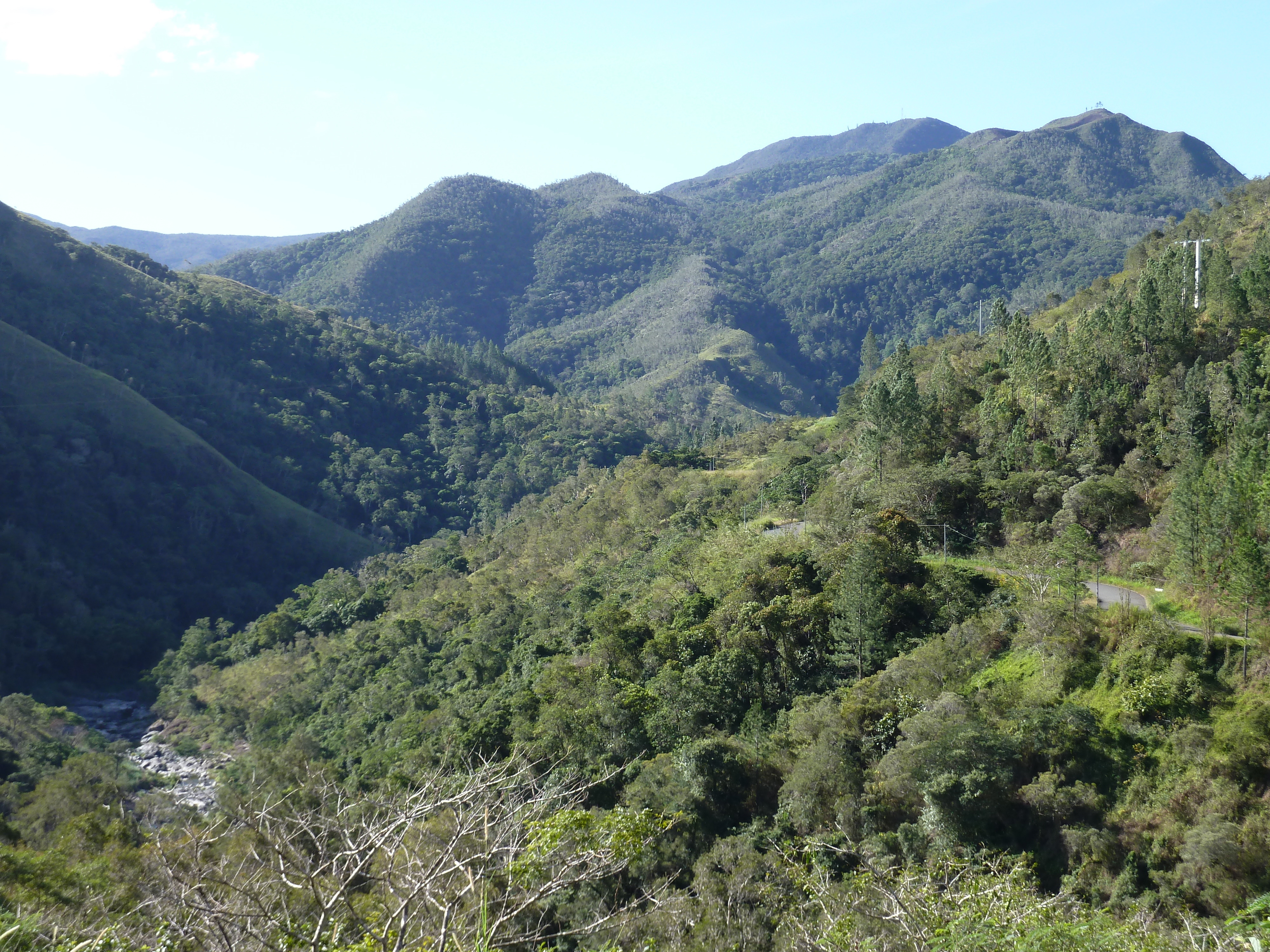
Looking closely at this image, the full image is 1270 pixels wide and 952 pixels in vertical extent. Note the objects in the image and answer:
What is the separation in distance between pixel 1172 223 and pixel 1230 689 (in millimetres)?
68422

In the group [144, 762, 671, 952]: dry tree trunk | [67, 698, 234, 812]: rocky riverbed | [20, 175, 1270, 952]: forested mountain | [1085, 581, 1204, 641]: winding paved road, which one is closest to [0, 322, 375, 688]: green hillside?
[67, 698, 234, 812]: rocky riverbed

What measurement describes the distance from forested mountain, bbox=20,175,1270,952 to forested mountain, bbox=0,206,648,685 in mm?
31590

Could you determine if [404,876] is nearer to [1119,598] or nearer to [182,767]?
[1119,598]

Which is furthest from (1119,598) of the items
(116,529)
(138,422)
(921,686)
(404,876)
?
(138,422)

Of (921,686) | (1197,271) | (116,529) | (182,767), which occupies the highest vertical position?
(1197,271)

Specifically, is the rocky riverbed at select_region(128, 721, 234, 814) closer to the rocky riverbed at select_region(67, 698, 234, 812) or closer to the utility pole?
the rocky riverbed at select_region(67, 698, 234, 812)

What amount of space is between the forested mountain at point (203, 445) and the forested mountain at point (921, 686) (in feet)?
104

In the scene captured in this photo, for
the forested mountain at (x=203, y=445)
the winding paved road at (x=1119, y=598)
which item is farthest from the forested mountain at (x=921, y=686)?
the forested mountain at (x=203, y=445)

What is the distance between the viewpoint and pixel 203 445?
10138 cm

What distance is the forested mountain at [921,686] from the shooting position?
18047 mm

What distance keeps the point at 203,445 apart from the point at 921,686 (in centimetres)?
9409

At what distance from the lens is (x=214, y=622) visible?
83.3 metres

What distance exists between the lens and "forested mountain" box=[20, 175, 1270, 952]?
18047 millimetres

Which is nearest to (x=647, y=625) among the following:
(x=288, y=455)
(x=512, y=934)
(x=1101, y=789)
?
(x=1101, y=789)
